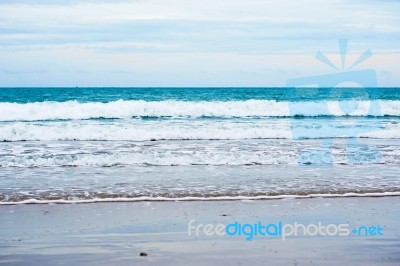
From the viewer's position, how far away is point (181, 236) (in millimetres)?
5516

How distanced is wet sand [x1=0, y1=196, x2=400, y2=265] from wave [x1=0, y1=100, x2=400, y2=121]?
18.2 metres

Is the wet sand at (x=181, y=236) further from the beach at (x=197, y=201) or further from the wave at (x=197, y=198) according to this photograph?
the wave at (x=197, y=198)

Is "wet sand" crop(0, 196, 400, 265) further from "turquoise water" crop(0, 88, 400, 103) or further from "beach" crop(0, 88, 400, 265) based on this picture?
"turquoise water" crop(0, 88, 400, 103)

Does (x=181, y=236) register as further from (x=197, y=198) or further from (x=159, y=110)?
(x=159, y=110)

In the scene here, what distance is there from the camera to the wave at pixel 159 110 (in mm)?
24750

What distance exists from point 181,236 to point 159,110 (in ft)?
71.0

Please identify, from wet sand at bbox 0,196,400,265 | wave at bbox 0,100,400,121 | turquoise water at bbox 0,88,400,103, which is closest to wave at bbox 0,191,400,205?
wet sand at bbox 0,196,400,265

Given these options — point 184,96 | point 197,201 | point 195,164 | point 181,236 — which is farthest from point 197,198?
point 184,96

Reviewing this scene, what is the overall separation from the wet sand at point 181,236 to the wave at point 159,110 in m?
18.2

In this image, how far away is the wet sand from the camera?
4.81 m

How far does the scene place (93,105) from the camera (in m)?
26.7

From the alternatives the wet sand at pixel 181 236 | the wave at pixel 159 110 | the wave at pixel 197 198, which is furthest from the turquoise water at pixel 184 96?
the wet sand at pixel 181 236

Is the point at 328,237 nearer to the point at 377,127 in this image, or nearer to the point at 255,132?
the point at 255,132

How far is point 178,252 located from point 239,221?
142 cm
